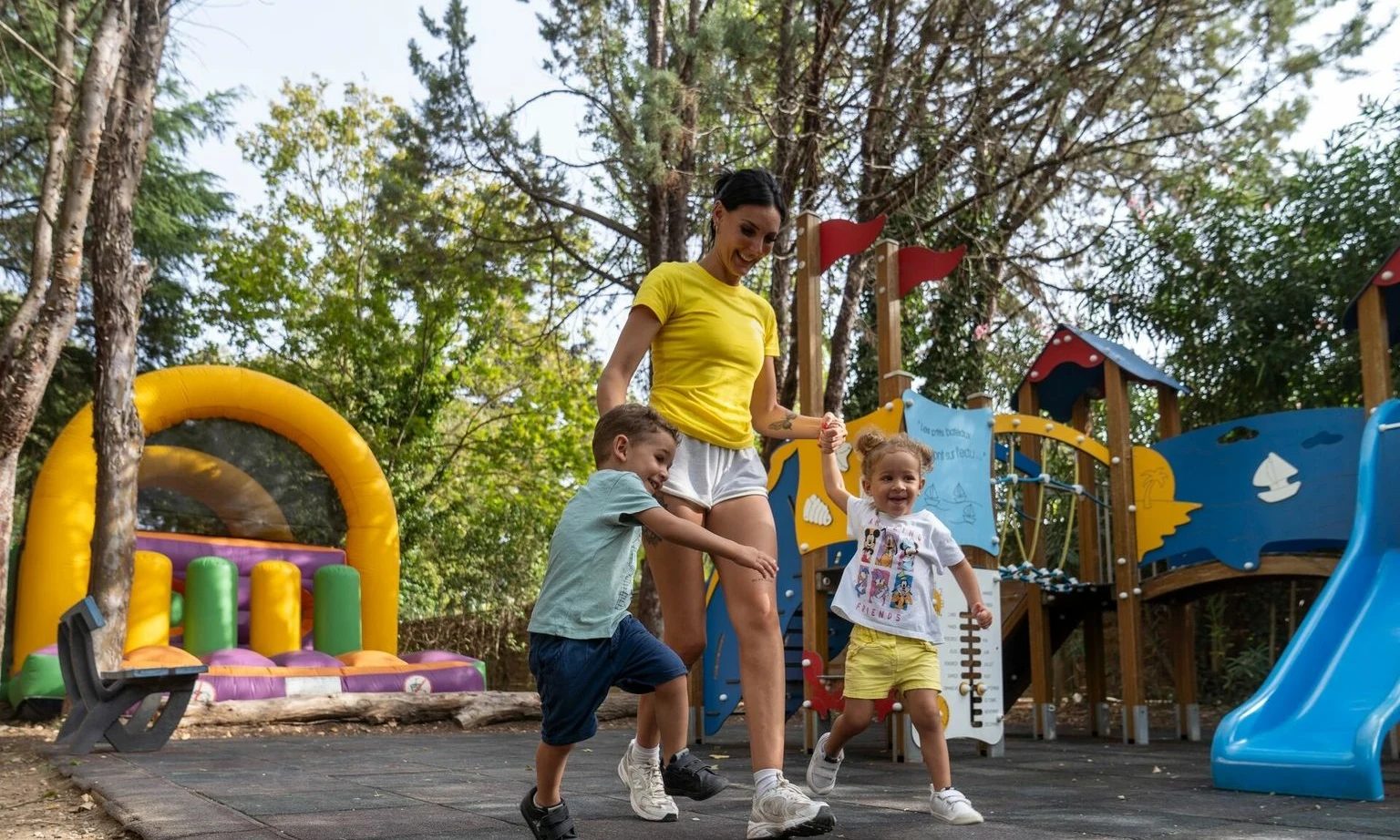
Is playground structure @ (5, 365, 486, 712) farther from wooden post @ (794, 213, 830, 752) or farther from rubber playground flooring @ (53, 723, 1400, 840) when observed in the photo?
wooden post @ (794, 213, 830, 752)

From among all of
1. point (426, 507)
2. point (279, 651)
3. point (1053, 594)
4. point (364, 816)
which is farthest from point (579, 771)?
point (426, 507)

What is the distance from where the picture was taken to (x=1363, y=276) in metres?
8.86

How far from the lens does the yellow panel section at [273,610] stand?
10.4 meters

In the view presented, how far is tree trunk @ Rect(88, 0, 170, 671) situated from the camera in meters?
8.14

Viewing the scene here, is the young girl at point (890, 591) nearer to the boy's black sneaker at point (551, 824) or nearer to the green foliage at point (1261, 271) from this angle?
the boy's black sneaker at point (551, 824)

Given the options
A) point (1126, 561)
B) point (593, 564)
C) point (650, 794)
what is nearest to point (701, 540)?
point (593, 564)

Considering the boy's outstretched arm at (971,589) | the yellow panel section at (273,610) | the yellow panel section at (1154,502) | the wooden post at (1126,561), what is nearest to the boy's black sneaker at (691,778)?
the boy's outstretched arm at (971,589)

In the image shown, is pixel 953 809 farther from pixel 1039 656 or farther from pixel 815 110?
pixel 815 110

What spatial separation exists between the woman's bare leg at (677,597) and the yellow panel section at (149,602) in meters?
7.63

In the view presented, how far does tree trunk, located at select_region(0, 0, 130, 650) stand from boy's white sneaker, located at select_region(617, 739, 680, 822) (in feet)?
20.0

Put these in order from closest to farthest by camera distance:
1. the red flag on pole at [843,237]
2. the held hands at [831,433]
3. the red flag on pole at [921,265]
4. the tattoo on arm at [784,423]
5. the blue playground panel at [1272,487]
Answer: the held hands at [831,433] → the tattoo on arm at [784,423] → the red flag on pole at [921,265] → the red flag on pole at [843,237] → the blue playground panel at [1272,487]

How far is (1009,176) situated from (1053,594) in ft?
12.9

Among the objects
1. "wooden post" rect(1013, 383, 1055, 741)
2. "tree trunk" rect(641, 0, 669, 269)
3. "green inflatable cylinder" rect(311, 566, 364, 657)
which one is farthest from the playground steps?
"green inflatable cylinder" rect(311, 566, 364, 657)

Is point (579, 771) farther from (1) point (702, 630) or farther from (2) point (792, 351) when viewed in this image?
(2) point (792, 351)
